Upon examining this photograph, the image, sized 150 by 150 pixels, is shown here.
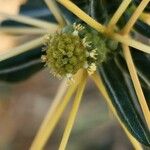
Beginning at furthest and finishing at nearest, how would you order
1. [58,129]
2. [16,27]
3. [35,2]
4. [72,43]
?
[58,129], [35,2], [16,27], [72,43]

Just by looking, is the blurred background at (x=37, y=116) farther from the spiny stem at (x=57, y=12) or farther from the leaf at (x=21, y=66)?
Answer: the spiny stem at (x=57, y=12)

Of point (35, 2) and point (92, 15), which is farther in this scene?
point (35, 2)

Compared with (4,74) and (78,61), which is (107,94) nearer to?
(78,61)

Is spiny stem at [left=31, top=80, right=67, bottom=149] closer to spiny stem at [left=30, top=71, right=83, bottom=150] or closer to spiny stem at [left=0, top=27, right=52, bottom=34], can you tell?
spiny stem at [left=30, top=71, right=83, bottom=150]

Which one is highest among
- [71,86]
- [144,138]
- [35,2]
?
[35,2]

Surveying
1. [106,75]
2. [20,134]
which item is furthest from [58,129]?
[106,75]

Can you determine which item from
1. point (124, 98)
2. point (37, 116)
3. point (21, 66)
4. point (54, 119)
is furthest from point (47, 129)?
point (37, 116)

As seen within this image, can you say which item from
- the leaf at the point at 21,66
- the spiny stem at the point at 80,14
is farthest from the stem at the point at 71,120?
the leaf at the point at 21,66
